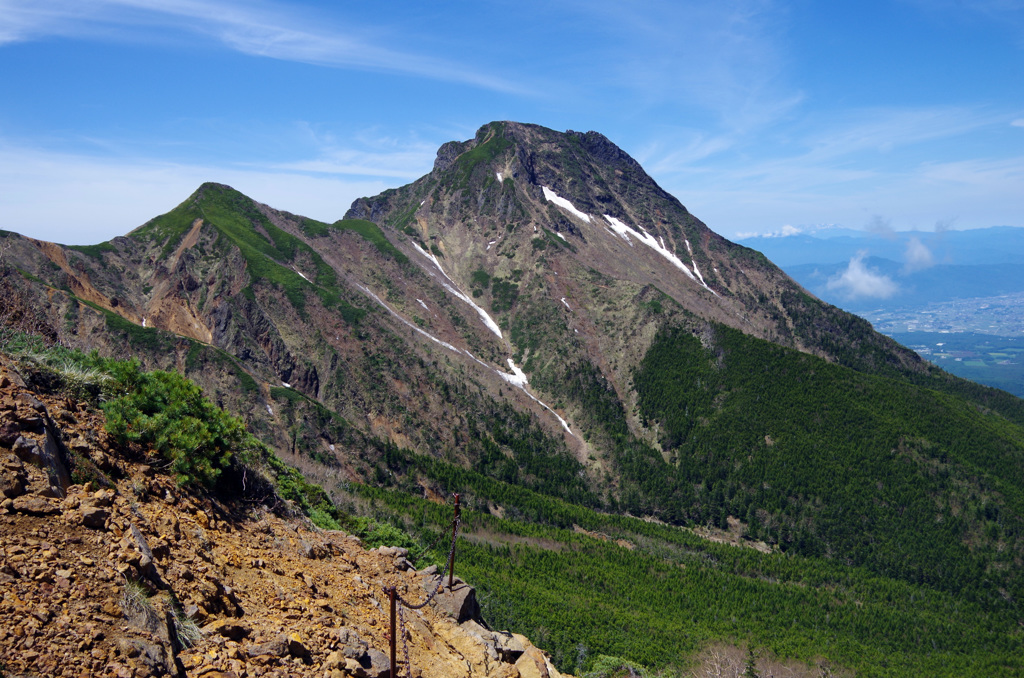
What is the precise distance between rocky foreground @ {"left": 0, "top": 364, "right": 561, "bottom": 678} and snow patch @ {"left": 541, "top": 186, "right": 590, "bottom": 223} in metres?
167

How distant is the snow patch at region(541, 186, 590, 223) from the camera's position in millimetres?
178500

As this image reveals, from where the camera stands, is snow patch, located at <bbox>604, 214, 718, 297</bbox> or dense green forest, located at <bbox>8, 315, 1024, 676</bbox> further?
snow patch, located at <bbox>604, 214, 718, 297</bbox>

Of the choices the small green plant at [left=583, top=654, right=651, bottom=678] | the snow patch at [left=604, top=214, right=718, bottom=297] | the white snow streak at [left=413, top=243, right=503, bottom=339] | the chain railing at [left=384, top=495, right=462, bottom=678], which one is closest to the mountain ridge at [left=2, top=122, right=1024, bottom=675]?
the white snow streak at [left=413, top=243, right=503, bottom=339]

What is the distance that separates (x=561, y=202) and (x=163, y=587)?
177 m

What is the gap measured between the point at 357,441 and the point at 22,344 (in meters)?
78.9

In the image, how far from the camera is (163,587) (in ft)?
40.4

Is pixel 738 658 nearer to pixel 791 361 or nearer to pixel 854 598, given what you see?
pixel 854 598

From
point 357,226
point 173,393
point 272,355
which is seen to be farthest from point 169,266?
point 173,393

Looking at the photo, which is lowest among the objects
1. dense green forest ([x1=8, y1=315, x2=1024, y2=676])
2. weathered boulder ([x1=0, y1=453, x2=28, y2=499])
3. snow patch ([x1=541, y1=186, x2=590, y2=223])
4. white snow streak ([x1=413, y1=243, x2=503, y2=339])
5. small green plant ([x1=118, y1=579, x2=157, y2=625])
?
dense green forest ([x1=8, y1=315, x2=1024, y2=676])

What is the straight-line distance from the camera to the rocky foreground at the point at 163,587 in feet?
33.1

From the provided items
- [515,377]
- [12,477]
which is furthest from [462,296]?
[12,477]

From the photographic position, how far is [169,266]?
113 meters

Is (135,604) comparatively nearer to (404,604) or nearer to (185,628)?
(185,628)

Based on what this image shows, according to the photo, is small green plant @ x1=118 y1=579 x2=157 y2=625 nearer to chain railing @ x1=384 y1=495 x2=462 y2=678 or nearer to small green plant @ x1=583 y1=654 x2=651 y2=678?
chain railing @ x1=384 y1=495 x2=462 y2=678
